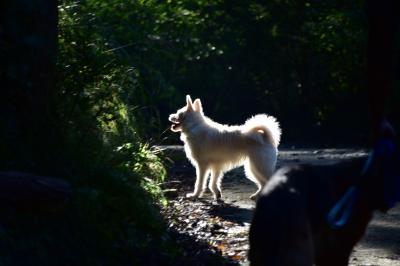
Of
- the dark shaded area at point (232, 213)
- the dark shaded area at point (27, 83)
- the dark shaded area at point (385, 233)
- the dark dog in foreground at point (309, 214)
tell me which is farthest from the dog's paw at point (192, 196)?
the dark dog in foreground at point (309, 214)

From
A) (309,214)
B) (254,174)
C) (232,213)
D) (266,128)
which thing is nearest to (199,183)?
(254,174)

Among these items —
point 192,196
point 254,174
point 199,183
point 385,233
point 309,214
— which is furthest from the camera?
point 254,174

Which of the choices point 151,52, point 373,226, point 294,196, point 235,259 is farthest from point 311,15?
point 294,196

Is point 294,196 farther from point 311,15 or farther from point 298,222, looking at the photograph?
point 311,15

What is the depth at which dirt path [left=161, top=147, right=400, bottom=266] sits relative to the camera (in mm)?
6836

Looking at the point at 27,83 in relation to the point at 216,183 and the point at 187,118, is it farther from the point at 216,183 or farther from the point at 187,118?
the point at 187,118

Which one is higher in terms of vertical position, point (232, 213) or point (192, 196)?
point (192, 196)

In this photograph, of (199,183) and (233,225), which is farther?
(199,183)

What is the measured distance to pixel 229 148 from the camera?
10.4 m

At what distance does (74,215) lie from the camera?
5934 millimetres

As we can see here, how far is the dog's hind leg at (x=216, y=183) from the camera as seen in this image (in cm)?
1023

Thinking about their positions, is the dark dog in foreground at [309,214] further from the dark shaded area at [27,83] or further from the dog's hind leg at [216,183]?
the dog's hind leg at [216,183]

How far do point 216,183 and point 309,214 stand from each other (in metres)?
6.21

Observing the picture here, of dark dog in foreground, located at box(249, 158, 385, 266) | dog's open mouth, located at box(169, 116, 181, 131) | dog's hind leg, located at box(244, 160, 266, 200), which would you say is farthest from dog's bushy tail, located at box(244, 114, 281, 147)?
dark dog in foreground, located at box(249, 158, 385, 266)
